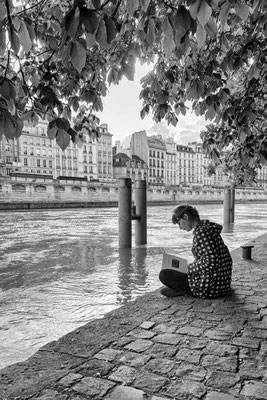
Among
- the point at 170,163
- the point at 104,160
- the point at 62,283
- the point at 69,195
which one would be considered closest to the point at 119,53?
the point at 62,283

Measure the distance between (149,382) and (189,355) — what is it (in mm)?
502

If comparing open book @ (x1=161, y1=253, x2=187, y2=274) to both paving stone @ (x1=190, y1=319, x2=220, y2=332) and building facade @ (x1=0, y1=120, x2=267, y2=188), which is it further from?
building facade @ (x1=0, y1=120, x2=267, y2=188)

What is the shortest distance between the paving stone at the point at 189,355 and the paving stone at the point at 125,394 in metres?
0.54

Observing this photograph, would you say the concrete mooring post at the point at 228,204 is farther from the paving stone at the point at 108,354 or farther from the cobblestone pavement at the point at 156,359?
the paving stone at the point at 108,354

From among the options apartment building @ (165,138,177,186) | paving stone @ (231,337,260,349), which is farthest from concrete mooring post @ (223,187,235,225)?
apartment building @ (165,138,177,186)

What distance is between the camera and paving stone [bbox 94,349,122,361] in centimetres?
266

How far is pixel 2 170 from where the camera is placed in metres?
69.7

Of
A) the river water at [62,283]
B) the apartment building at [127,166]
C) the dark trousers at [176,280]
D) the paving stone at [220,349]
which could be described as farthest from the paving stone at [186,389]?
the apartment building at [127,166]

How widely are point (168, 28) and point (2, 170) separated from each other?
7268 centimetres

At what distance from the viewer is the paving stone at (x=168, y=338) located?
9.63 feet

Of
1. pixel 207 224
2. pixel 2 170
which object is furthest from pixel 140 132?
pixel 207 224

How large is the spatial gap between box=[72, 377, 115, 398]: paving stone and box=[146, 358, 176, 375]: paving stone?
0.34m

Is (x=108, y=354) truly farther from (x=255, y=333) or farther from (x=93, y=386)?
(x=255, y=333)

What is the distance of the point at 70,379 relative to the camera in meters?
2.34
